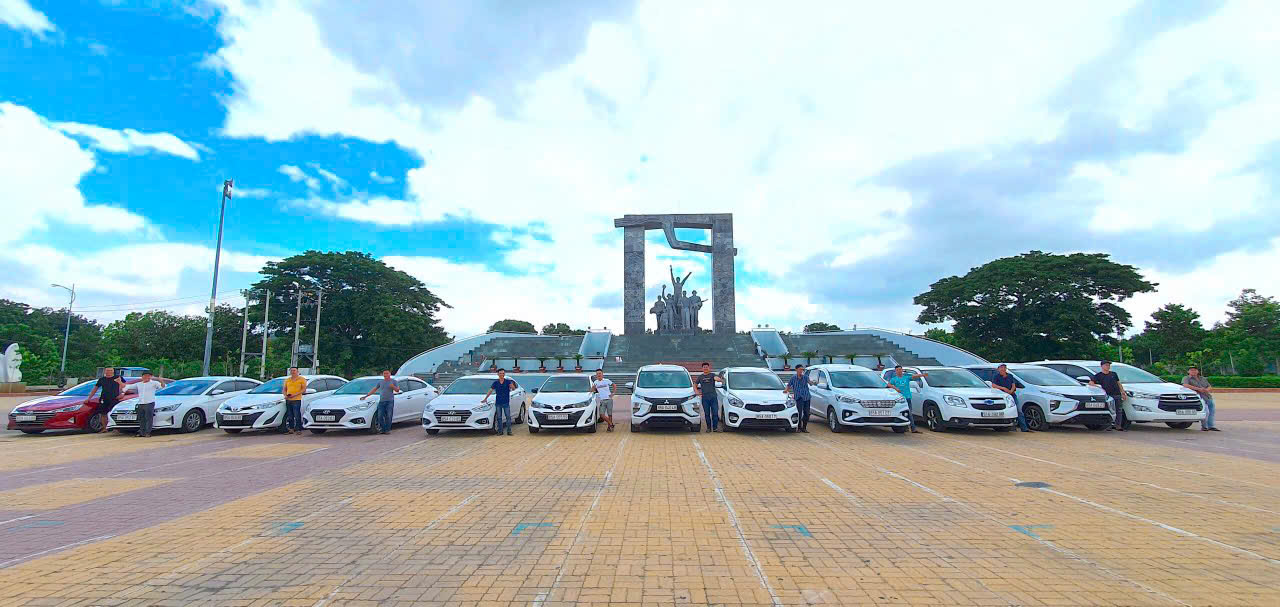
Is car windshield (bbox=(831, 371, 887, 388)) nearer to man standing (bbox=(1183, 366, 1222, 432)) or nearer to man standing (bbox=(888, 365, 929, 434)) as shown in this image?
man standing (bbox=(888, 365, 929, 434))

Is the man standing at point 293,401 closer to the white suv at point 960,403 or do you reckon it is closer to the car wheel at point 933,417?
the white suv at point 960,403

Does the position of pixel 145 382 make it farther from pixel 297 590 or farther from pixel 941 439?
pixel 941 439

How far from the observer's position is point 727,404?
12.1 m

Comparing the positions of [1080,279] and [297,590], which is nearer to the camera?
[297,590]

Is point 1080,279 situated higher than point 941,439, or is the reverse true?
point 1080,279

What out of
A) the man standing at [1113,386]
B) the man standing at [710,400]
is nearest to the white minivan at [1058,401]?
the man standing at [1113,386]

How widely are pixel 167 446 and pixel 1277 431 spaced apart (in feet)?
73.2

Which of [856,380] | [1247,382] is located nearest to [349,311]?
[856,380]

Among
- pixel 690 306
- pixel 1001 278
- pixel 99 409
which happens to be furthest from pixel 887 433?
pixel 1001 278

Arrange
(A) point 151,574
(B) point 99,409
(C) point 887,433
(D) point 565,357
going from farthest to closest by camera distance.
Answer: (D) point 565,357 < (B) point 99,409 < (C) point 887,433 < (A) point 151,574

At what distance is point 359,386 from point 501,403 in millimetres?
4076

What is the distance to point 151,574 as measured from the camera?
156 inches

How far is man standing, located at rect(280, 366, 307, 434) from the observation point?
12.7m

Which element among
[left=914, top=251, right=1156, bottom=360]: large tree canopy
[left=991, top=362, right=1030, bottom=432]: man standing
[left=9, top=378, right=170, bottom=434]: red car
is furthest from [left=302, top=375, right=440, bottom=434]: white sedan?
[left=914, top=251, right=1156, bottom=360]: large tree canopy
